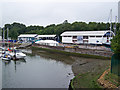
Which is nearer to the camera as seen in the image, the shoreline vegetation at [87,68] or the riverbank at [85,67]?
the shoreline vegetation at [87,68]

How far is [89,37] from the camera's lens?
51625mm

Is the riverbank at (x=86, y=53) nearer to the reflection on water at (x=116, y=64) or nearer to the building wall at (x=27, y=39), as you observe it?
the reflection on water at (x=116, y=64)

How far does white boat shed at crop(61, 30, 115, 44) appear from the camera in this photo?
4831 centimetres

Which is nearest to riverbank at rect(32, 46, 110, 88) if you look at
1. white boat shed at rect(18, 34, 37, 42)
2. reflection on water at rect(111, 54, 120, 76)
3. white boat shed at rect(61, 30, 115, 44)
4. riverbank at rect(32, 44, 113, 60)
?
riverbank at rect(32, 44, 113, 60)

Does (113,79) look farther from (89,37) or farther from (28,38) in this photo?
(28,38)

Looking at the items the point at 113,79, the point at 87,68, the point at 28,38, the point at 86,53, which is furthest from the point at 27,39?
the point at 113,79

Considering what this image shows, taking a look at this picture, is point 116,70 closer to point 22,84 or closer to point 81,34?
point 22,84

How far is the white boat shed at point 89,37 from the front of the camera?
48312mm

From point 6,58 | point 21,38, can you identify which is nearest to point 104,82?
point 6,58

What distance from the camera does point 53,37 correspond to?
6725 cm

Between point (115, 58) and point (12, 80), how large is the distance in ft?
46.1

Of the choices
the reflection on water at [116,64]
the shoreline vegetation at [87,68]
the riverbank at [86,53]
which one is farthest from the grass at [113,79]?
the riverbank at [86,53]

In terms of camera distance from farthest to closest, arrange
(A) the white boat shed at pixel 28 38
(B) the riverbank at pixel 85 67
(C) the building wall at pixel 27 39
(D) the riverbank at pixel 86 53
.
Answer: (C) the building wall at pixel 27 39 → (A) the white boat shed at pixel 28 38 → (D) the riverbank at pixel 86 53 → (B) the riverbank at pixel 85 67

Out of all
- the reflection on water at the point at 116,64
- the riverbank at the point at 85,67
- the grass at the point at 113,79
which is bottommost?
the riverbank at the point at 85,67
